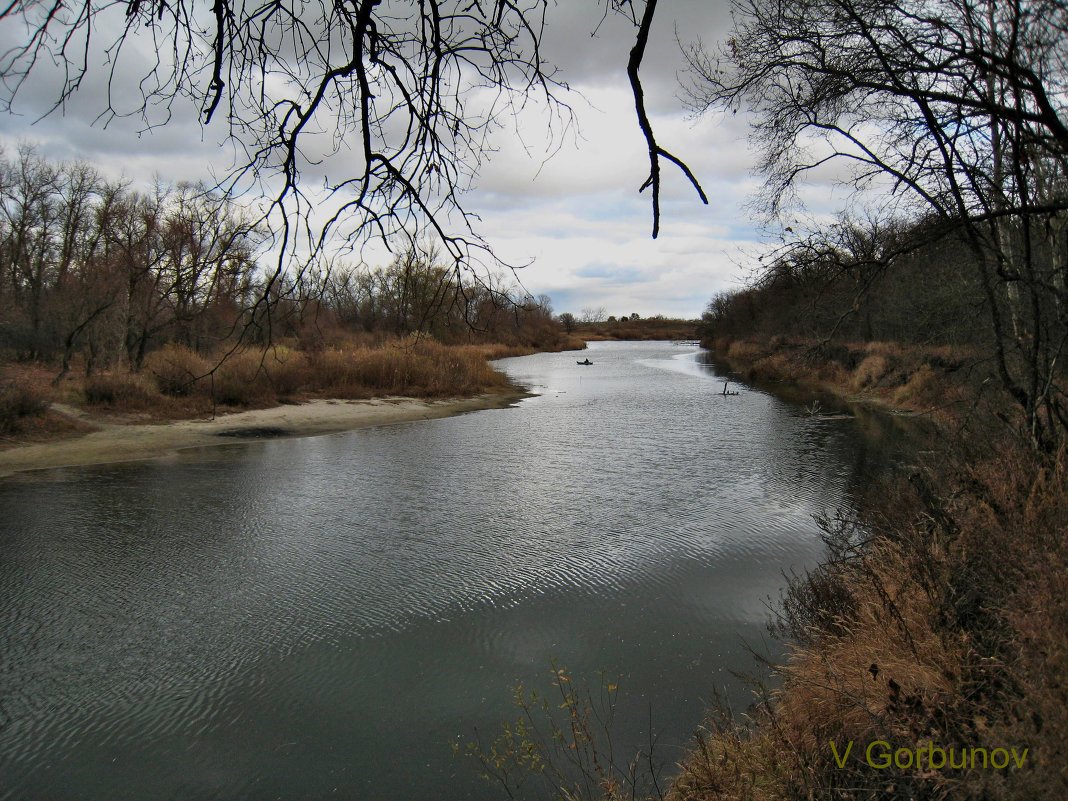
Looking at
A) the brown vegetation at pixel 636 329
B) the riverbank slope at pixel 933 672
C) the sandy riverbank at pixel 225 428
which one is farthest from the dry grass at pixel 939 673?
the brown vegetation at pixel 636 329

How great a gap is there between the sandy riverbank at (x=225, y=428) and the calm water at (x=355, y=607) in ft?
4.40

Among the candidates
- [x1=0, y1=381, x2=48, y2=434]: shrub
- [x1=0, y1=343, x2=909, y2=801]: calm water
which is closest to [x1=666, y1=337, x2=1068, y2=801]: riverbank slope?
[x1=0, y1=343, x2=909, y2=801]: calm water

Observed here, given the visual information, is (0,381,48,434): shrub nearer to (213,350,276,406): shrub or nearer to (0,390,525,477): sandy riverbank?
(0,390,525,477): sandy riverbank

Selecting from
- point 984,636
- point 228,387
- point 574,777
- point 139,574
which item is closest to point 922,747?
point 984,636

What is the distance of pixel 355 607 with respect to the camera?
6691mm

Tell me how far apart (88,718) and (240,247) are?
167 inches

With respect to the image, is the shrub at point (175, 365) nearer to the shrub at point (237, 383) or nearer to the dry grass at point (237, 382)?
the dry grass at point (237, 382)

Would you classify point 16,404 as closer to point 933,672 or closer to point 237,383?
point 237,383

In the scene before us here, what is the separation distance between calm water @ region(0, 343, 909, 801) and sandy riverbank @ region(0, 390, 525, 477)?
52.8 inches

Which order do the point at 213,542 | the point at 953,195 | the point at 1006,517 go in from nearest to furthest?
the point at 1006,517
the point at 953,195
the point at 213,542

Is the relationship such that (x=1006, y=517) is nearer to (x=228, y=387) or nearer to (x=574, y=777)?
(x=574, y=777)

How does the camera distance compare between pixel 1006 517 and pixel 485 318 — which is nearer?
pixel 485 318

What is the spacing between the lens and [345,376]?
83.8ft

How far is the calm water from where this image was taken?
445cm
